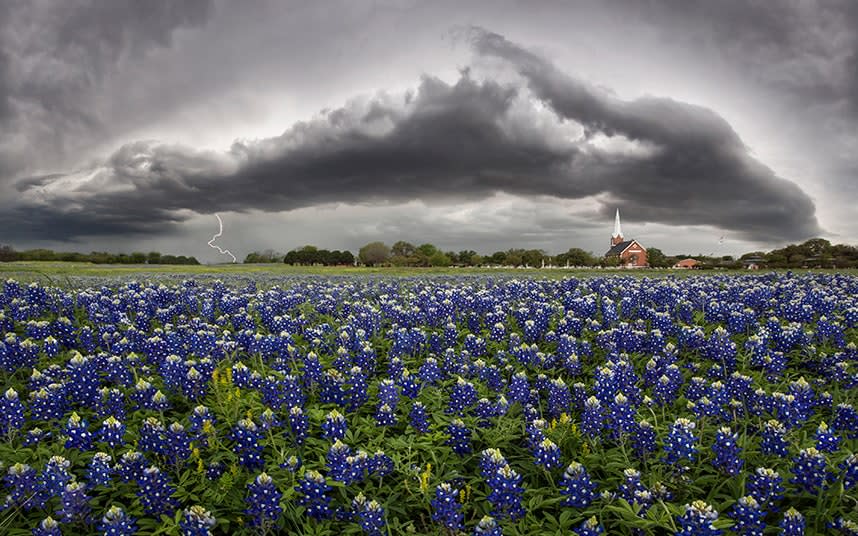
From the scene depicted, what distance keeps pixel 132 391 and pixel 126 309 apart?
5.26 meters

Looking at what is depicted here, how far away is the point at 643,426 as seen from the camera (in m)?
4.60

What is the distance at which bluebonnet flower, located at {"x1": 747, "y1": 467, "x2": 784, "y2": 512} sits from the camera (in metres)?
3.96

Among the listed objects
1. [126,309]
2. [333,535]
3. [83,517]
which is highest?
[126,309]

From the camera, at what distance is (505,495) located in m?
3.83

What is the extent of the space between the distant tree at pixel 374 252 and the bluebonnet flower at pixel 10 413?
112m

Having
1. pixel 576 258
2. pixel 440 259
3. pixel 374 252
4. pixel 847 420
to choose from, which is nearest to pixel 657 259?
pixel 576 258

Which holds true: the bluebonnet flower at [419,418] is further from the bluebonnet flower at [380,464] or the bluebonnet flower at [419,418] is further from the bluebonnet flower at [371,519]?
the bluebonnet flower at [371,519]

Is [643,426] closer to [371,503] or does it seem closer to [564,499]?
[564,499]

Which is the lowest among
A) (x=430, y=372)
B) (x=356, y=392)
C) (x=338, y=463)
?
(x=338, y=463)

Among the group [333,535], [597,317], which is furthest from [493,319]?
[333,535]

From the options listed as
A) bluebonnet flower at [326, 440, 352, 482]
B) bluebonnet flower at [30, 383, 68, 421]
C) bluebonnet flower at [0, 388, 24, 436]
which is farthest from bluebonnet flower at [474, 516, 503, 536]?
bluebonnet flower at [0, 388, 24, 436]

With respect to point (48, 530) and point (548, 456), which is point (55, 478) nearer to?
point (48, 530)

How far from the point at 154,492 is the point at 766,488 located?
528cm

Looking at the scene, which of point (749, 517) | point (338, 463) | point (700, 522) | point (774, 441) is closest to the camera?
point (700, 522)
